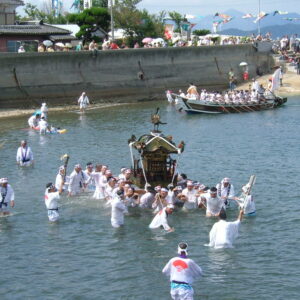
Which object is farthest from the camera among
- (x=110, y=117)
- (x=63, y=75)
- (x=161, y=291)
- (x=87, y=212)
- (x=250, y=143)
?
(x=63, y=75)

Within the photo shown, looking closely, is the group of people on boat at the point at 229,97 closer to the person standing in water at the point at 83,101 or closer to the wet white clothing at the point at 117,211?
the person standing in water at the point at 83,101

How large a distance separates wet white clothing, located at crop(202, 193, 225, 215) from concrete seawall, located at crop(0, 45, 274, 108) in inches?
1263

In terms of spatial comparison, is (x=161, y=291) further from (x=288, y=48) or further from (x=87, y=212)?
(x=288, y=48)

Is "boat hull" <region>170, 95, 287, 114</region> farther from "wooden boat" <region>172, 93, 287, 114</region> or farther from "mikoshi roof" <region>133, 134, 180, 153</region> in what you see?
"mikoshi roof" <region>133, 134, 180, 153</region>

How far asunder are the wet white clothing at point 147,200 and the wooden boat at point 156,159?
132 cm

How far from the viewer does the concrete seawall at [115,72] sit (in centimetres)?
5300

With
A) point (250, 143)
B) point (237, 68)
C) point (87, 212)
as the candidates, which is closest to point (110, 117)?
point (250, 143)

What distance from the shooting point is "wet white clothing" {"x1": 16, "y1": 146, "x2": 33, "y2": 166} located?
31969mm

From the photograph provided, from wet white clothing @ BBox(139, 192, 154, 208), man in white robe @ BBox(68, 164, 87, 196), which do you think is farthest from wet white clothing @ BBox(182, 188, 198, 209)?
man in white robe @ BBox(68, 164, 87, 196)

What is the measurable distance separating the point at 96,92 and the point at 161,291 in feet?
134

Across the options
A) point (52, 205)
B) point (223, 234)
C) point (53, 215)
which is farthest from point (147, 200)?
point (223, 234)

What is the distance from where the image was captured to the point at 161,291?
17547 millimetres

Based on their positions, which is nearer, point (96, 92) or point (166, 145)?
point (166, 145)

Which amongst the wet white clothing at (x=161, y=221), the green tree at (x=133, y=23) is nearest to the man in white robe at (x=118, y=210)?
the wet white clothing at (x=161, y=221)
